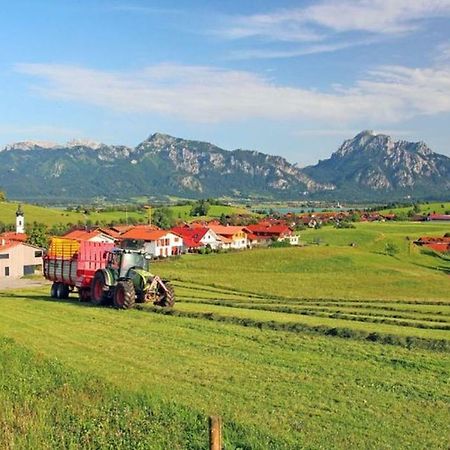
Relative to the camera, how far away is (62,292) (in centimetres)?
3628

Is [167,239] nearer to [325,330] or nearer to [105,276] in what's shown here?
[105,276]

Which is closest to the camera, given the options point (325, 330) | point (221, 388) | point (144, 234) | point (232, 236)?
point (221, 388)

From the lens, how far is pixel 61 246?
36969mm

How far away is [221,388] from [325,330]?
959 cm

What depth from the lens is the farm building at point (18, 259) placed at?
66.1 meters

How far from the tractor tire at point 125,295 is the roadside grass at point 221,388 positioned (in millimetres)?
5013

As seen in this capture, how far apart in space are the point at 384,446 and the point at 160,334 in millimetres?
12202

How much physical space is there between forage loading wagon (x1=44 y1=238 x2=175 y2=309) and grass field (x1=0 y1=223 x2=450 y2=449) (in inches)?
42.2

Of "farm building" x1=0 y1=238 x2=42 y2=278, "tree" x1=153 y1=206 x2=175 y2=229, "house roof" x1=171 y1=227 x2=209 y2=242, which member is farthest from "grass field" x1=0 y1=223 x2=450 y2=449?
"tree" x1=153 y1=206 x2=175 y2=229

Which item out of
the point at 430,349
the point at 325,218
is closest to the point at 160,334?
the point at 430,349

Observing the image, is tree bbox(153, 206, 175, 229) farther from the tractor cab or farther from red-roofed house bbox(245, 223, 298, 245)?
the tractor cab

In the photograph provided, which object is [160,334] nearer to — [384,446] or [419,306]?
[384,446]

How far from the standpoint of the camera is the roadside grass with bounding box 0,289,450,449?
12.9 m

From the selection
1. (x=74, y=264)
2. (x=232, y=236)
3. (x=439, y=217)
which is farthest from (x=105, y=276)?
(x=439, y=217)
